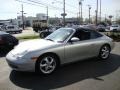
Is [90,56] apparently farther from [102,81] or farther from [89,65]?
[102,81]

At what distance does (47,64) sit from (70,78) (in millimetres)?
856

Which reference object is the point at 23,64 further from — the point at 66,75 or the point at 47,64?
the point at 66,75

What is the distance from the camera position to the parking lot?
5.11 m

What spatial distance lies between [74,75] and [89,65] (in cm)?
135

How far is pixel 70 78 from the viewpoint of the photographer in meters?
5.73

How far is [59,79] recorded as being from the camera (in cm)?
567

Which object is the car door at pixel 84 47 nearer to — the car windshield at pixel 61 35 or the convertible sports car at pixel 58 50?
the convertible sports car at pixel 58 50

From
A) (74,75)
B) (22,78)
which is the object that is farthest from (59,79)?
(22,78)

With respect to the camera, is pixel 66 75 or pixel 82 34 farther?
pixel 82 34

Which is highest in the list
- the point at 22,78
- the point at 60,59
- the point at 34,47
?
the point at 34,47

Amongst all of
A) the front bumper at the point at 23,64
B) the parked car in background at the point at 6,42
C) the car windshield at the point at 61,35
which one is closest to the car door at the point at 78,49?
the car windshield at the point at 61,35

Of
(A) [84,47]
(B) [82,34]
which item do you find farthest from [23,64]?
(B) [82,34]

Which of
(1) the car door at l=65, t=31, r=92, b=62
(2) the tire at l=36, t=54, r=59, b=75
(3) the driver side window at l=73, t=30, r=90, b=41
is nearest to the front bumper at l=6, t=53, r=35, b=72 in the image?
(2) the tire at l=36, t=54, r=59, b=75

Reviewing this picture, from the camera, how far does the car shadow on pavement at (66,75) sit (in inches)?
209
